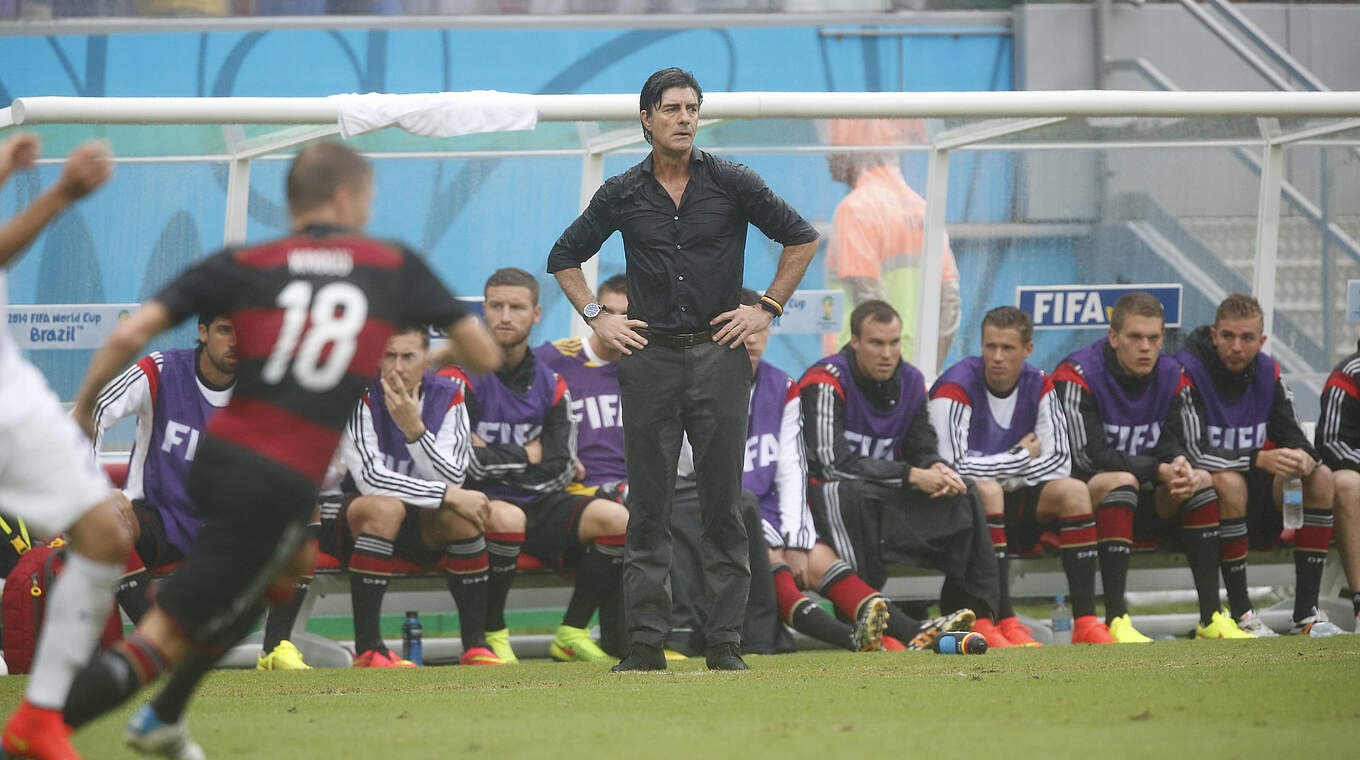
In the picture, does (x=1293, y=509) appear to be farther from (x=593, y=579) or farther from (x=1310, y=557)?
(x=593, y=579)

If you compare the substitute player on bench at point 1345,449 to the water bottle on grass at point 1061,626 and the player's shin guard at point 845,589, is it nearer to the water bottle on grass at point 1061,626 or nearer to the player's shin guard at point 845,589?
the water bottle on grass at point 1061,626

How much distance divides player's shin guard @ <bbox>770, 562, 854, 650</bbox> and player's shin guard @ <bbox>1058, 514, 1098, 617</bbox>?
4.11 ft

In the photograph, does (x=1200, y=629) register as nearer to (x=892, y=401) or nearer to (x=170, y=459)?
(x=892, y=401)

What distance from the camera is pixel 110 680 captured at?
3549 millimetres

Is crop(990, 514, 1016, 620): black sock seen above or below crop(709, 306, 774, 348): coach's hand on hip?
below

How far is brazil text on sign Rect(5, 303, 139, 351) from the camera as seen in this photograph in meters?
8.12

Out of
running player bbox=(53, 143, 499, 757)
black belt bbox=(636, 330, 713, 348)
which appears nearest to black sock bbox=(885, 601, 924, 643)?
black belt bbox=(636, 330, 713, 348)

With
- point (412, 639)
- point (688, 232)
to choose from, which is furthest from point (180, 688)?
point (412, 639)

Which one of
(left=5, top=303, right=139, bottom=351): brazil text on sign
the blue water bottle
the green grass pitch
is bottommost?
the blue water bottle

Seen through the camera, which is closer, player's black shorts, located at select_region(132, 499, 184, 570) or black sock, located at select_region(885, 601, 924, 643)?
player's black shorts, located at select_region(132, 499, 184, 570)

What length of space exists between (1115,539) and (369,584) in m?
3.65

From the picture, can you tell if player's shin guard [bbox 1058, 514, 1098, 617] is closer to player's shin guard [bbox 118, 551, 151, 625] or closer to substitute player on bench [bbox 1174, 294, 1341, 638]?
substitute player on bench [bbox 1174, 294, 1341, 638]

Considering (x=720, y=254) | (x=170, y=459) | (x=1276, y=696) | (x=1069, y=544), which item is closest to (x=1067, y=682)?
(x=1276, y=696)

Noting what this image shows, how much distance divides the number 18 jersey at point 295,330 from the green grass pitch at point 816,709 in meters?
0.81
